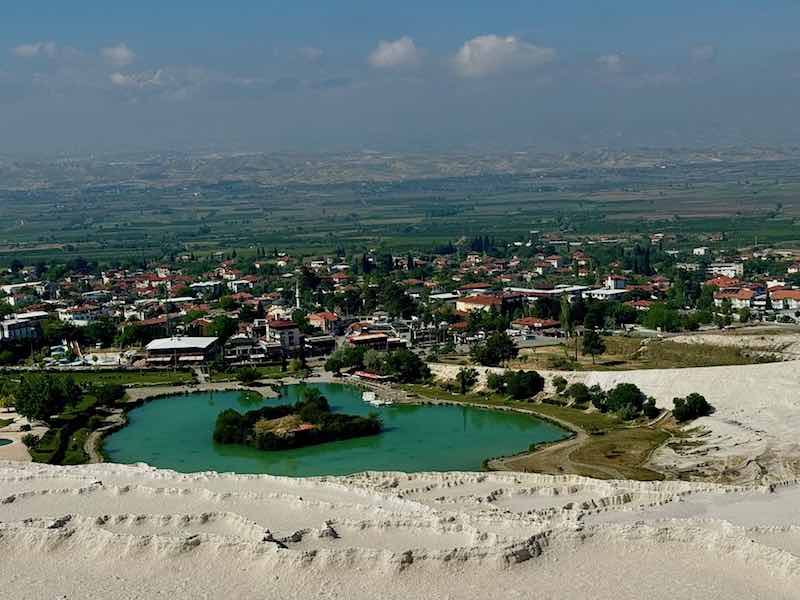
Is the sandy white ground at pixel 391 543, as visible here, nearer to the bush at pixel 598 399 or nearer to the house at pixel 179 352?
the bush at pixel 598 399

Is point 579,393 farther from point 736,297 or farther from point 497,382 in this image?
point 736,297

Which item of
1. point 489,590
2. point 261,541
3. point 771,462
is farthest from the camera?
point 771,462

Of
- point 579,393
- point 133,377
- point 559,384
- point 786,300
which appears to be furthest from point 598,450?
point 786,300

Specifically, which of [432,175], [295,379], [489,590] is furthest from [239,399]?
[432,175]

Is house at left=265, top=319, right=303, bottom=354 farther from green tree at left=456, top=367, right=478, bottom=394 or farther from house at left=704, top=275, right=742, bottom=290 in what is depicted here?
house at left=704, top=275, right=742, bottom=290

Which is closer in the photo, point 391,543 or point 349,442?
point 391,543

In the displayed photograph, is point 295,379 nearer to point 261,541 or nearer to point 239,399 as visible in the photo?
point 239,399

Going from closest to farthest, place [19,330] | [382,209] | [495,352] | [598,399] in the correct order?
[598,399]
[495,352]
[19,330]
[382,209]
